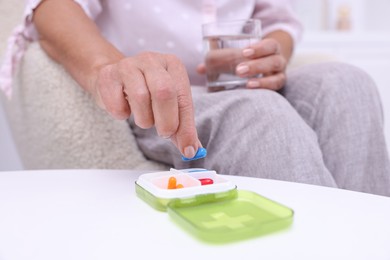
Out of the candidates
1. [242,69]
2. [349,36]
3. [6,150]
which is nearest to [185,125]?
[242,69]

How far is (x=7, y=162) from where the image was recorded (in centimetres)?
125

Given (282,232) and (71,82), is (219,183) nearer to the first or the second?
(282,232)

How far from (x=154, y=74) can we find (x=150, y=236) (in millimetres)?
153

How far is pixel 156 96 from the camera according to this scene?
0.40 meters


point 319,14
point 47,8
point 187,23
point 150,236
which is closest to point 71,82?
point 47,8

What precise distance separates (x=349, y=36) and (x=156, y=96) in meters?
1.76

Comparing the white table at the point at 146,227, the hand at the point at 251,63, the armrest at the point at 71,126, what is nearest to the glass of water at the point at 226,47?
the hand at the point at 251,63

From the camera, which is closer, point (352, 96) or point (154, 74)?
point (154, 74)

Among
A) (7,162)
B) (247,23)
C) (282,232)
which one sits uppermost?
(247,23)

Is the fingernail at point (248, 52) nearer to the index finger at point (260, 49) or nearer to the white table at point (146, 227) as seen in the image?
the index finger at point (260, 49)

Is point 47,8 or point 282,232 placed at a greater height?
point 47,8

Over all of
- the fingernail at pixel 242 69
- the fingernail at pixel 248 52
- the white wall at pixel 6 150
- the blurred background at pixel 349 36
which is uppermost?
the fingernail at pixel 248 52

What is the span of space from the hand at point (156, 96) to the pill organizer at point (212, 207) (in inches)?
1.6

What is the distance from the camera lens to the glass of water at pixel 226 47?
2.22 feet
